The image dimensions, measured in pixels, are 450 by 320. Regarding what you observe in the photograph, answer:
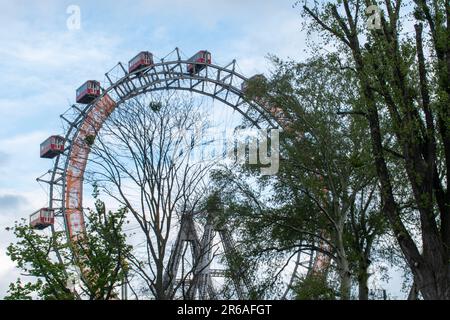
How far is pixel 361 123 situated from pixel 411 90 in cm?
416

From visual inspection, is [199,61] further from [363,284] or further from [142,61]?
[363,284]

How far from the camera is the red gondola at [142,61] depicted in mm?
38250

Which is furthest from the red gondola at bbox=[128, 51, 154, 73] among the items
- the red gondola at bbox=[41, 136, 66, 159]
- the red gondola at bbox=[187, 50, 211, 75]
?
the red gondola at bbox=[41, 136, 66, 159]

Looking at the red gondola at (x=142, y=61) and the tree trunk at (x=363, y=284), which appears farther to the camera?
the red gondola at (x=142, y=61)

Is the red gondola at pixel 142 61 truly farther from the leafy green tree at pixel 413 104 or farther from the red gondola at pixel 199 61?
the leafy green tree at pixel 413 104

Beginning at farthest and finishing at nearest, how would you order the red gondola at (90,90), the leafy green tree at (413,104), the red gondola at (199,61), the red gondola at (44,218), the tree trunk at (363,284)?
the red gondola at (199,61)
the red gondola at (90,90)
the red gondola at (44,218)
the tree trunk at (363,284)
the leafy green tree at (413,104)

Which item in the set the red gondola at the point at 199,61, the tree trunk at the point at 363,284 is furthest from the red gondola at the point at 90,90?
the tree trunk at the point at 363,284

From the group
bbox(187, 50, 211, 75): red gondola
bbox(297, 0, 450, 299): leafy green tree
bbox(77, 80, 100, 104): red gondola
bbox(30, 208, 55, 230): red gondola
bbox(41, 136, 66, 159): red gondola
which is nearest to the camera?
bbox(297, 0, 450, 299): leafy green tree

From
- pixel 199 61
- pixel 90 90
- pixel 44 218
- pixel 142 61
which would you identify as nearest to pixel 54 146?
pixel 90 90

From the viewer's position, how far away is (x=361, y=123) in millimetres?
22719

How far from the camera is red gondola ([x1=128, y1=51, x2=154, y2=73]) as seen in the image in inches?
1506

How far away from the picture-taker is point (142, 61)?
38.2 m

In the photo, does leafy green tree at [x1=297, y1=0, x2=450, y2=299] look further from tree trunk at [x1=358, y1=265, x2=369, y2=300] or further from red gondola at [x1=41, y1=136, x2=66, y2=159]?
red gondola at [x1=41, y1=136, x2=66, y2=159]
